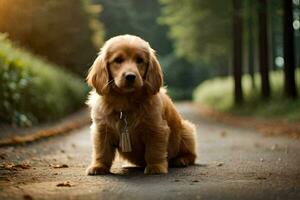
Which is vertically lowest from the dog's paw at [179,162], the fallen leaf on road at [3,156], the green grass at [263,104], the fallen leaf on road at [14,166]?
the green grass at [263,104]

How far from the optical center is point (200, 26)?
3544 cm

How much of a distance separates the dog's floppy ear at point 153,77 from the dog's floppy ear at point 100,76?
44 centimetres

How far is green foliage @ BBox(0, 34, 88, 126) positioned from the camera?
552 inches

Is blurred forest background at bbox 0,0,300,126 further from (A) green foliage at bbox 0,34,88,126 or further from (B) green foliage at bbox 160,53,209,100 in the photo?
(B) green foliage at bbox 160,53,209,100

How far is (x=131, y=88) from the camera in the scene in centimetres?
632

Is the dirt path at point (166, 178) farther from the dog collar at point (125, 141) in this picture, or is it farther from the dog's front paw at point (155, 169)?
the dog collar at point (125, 141)

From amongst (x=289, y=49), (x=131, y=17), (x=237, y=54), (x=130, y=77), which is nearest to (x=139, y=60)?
(x=130, y=77)

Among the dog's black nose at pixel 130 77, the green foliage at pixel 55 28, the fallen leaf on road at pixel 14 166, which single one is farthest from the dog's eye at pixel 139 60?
the green foliage at pixel 55 28

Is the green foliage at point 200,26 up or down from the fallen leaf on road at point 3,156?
up

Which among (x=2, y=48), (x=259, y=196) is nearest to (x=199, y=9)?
(x=2, y=48)

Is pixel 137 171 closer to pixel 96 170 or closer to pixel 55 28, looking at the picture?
pixel 96 170

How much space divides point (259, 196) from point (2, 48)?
34.6 ft

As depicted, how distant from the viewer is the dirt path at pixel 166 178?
17.4 ft

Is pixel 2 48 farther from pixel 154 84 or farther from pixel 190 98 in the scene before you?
pixel 190 98
